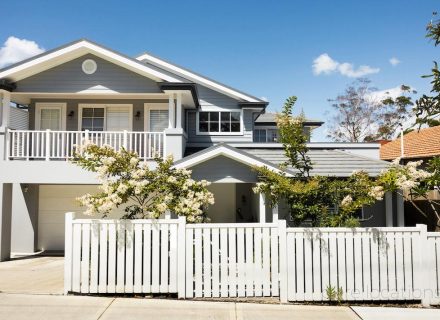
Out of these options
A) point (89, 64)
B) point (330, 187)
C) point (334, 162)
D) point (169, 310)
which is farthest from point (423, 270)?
point (89, 64)

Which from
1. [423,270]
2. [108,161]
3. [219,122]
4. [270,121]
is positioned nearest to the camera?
[423,270]

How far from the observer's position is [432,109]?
7.30 metres

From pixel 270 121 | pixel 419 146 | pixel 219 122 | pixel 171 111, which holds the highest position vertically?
pixel 270 121

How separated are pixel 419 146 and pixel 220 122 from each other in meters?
11.3

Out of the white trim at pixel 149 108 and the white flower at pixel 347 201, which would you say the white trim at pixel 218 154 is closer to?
the white flower at pixel 347 201

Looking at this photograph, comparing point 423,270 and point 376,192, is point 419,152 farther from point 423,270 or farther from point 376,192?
point 423,270

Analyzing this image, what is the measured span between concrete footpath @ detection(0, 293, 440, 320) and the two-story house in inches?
163

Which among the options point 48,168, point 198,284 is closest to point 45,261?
point 48,168

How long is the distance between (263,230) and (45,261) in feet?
26.9

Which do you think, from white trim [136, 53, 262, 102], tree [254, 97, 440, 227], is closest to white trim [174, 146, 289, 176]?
tree [254, 97, 440, 227]

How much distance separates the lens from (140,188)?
8172 millimetres

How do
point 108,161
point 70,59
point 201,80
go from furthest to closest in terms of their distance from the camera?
point 201,80 → point 70,59 → point 108,161

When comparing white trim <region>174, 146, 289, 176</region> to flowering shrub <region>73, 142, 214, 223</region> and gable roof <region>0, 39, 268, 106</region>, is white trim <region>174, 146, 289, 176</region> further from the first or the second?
gable roof <region>0, 39, 268, 106</region>

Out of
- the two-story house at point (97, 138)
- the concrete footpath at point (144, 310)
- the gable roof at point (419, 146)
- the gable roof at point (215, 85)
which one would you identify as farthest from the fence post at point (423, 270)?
the gable roof at point (419, 146)
